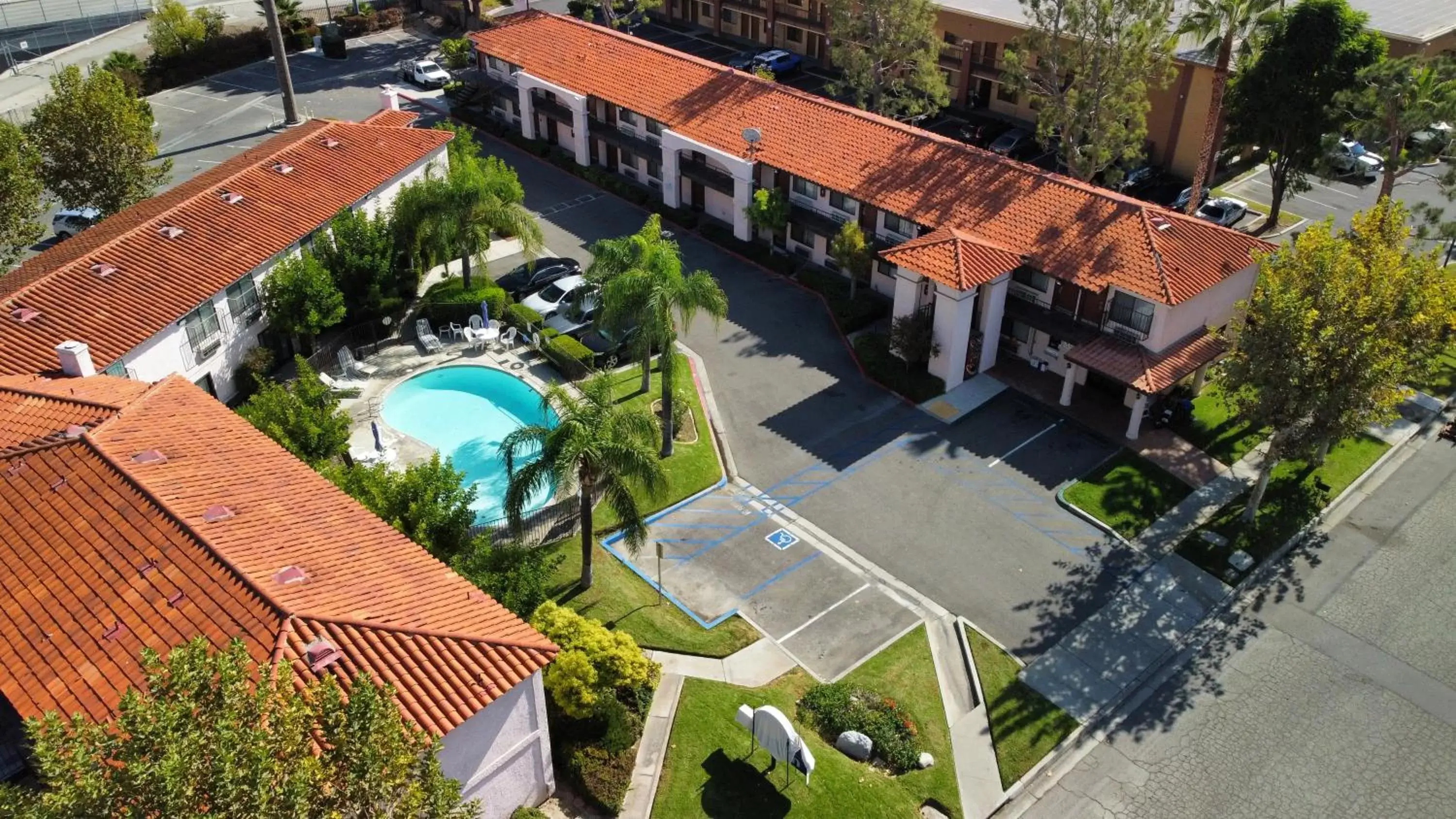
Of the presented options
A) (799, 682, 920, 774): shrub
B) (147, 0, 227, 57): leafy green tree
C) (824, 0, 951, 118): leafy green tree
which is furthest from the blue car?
(799, 682, 920, 774): shrub

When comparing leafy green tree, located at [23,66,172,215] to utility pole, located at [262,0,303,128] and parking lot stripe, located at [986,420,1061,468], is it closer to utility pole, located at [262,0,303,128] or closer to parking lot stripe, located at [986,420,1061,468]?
utility pole, located at [262,0,303,128]

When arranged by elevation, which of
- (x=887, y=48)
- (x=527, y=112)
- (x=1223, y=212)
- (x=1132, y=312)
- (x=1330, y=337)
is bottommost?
(x=1223, y=212)

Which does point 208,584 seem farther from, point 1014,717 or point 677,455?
point 1014,717

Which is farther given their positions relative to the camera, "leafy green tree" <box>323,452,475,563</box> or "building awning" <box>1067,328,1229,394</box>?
"building awning" <box>1067,328,1229,394</box>

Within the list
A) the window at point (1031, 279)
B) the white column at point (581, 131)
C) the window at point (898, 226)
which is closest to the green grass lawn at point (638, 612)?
the window at point (1031, 279)

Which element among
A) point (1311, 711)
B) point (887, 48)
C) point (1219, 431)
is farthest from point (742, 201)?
point (1311, 711)

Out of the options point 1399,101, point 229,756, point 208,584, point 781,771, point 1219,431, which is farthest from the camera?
point 1399,101
